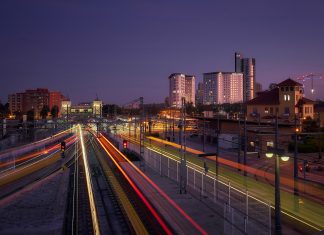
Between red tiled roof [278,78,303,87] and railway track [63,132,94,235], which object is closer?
railway track [63,132,94,235]

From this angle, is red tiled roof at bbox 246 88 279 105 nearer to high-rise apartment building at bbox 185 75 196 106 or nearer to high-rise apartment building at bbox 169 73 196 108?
high-rise apartment building at bbox 169 73 196 108

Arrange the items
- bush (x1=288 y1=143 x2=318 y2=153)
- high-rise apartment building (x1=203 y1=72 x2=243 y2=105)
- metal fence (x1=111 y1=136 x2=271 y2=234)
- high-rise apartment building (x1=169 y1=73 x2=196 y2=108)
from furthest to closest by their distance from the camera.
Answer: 1. high-rise apartment building (x1=203 y1=72 x2=243 y2=105)
2. high-rise apartment building (x1=169 y1=73 x2=196 y2=108)
3. bush (x1=288 y1=143 x2=318 y2=153)
4. metal fence (x1=111 y1=136 x2=271 y2=234)

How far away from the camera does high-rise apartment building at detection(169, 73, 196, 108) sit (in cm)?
15462

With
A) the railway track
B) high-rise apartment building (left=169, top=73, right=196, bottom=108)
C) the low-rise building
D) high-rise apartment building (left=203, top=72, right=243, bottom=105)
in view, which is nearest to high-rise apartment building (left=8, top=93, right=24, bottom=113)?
high-rise apartment building (left=169, top=73, right=196, bottom=108)

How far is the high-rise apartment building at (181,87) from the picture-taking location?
155m

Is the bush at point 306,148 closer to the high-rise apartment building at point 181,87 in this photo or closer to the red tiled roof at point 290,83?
the red tiled roof at point 290,83

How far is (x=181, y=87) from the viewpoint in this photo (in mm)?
164375

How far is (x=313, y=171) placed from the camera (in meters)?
29.9

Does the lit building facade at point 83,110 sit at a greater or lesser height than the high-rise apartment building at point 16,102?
lesser

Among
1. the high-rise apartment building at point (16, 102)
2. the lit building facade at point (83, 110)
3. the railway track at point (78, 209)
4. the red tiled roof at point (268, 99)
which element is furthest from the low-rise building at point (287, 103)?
the high-rise apartment building at point (16, 102)

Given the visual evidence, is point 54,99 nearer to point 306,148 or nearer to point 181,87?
point 181,87

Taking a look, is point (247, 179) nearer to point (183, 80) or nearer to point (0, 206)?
point (0, 206)

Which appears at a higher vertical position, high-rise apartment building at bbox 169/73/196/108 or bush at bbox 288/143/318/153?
high-rise apartment building at bbox 169/73/196/108

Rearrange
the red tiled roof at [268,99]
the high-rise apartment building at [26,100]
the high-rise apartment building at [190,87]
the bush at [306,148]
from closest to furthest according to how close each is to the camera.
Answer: the bush at [306,148], the red tiled roof at [268,99], the high-rise apartment building at [190,87], the high-rise apartment building at [26,100]
